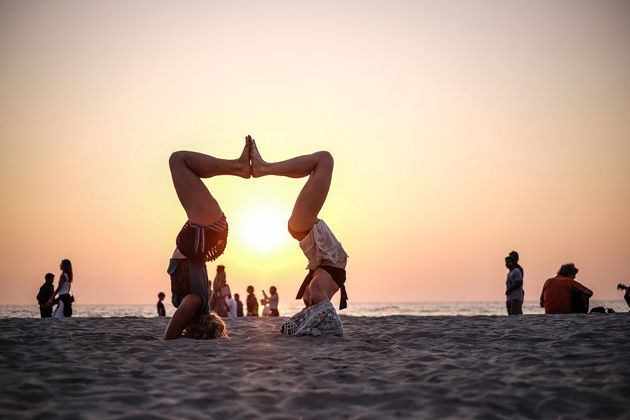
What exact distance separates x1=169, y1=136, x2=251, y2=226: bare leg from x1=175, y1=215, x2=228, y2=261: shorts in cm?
21

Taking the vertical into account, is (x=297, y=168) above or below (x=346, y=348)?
above

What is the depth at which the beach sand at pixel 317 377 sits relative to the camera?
3.87 metres

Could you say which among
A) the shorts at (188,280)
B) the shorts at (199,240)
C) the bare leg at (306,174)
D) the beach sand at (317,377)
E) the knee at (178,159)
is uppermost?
the knee at (178,159)

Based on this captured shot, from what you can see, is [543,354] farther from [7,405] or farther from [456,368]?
[7,405]

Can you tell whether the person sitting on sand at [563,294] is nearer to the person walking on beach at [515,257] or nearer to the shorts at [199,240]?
the person walking on beach at [515,257]

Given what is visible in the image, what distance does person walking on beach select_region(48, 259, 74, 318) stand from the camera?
14266 millimetres

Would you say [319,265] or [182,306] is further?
[319,265]

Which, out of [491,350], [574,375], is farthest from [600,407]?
[491,350]

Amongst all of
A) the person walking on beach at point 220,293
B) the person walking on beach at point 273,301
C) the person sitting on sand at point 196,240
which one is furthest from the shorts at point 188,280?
the person walking on beach at point 273,301

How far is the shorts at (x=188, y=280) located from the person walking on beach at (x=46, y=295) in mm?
8864

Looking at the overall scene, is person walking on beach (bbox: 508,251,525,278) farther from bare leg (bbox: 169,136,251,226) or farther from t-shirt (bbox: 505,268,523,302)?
bare leg (bbox: 169,136,251,226)

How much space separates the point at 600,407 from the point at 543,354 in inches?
84.6

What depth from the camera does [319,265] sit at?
7945mm

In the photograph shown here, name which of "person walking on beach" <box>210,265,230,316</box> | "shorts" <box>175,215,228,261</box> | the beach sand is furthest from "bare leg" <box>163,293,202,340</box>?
"person walking on beach" <box>210,265,230,316</box>
